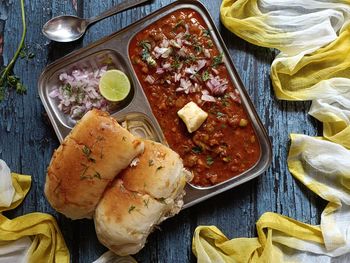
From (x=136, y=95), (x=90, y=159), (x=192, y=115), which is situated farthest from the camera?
(x=136, y=95)

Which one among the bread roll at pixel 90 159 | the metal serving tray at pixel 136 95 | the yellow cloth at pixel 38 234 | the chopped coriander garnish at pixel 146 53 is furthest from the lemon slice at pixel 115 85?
the yellow cloth at pixel 38 234

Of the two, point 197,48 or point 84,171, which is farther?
point 197,48

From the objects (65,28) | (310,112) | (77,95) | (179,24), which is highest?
(65,28)

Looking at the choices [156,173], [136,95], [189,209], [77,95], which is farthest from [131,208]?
[77,95]

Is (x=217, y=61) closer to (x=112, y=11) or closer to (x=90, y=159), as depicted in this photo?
(x=112, y=11)

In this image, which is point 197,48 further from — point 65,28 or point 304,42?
point 65,28

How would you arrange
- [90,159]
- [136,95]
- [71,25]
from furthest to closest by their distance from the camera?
[71,25]
[136,95]
[90,159]

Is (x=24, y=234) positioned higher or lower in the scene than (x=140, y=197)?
lower
